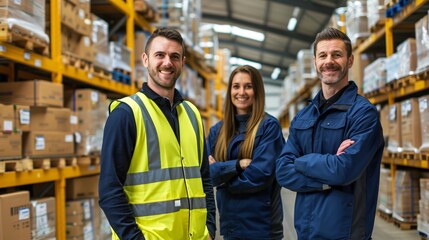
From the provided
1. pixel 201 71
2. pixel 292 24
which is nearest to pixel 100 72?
pixel 201 71

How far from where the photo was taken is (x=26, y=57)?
14.4 ft

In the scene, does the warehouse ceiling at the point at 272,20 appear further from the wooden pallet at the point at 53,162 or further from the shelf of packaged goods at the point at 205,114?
the wooden pallet at the point at 53,162

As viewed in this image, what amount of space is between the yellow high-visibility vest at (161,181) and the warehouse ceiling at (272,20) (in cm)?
1418

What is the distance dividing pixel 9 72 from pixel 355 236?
14.5ft

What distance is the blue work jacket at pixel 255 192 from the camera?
3.18m

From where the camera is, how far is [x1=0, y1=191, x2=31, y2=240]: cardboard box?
3.78 metres

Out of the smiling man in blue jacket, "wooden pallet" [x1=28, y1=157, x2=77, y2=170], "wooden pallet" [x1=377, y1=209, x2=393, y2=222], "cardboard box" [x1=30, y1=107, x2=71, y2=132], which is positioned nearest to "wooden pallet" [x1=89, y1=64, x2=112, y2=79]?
"cardboard box" [x1=30, y1=107, x2=71, y2=132]

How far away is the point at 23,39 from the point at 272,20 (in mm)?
17673

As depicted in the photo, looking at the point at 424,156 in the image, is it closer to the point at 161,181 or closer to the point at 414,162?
the point at 414,162

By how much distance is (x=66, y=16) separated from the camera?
526 centimetres

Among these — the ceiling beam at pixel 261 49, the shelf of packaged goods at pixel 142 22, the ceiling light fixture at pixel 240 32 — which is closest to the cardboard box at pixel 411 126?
the shelf of packaged goods at pixel 142 22

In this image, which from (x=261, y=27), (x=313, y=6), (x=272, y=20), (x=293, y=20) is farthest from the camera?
(x=261, y=27)

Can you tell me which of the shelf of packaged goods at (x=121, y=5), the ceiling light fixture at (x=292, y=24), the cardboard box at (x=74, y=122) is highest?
the ceiling light fixture at (x=292, y=24)

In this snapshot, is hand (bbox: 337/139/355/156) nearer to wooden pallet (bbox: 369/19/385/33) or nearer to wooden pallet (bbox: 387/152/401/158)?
wooden pallet (bbox: 387/152/401/158)
